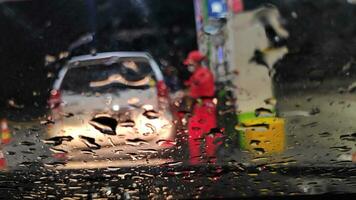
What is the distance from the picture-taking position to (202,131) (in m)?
4.29

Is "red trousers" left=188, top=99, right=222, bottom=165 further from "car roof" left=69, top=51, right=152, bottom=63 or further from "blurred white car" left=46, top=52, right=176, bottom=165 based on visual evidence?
"car roof" left=69, top=51, right=152, bottom=63

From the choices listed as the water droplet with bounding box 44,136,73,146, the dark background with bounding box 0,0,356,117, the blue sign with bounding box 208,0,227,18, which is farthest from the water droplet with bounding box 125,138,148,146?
the blue sign with bounding box 208,0,227,18

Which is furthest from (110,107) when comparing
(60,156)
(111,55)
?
(60,156)

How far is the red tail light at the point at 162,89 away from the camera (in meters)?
4.80

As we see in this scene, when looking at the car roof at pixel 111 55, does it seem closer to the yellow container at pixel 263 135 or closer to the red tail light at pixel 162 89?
the red tail light at pixel 162 89

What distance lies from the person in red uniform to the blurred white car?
0.62 ft

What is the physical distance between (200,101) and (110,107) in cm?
84

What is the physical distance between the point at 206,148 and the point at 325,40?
2094 mm

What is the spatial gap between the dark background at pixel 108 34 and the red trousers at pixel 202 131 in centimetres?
37

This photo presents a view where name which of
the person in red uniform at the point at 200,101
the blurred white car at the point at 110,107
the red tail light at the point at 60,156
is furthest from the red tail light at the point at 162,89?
the red tail light at the point at 60,156

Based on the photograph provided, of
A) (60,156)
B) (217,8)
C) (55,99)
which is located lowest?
(60,156)

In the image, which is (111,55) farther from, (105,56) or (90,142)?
(90,142)

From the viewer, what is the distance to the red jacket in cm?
498

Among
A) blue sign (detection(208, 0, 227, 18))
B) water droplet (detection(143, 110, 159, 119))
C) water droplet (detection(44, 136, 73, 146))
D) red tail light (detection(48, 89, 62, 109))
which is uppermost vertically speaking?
blue sign (detection(208, 0, 227, 18))
